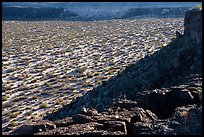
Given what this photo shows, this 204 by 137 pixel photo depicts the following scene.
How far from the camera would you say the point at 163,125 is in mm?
10414

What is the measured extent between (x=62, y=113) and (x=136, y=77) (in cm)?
408

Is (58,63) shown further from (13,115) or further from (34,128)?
(34,128)

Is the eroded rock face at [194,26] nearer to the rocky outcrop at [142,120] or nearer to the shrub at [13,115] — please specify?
the rocky outcrop at [142,120]

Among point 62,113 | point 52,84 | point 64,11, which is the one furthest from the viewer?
point 64,11

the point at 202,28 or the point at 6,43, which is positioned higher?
the point at 202,28

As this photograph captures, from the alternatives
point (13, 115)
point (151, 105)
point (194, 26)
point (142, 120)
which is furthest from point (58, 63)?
point (142, 120)

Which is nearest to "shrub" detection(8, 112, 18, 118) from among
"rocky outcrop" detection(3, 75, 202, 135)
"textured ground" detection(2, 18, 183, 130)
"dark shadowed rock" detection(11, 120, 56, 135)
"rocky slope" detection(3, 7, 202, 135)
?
"textured ground" detection(2, 18, 183, 130)

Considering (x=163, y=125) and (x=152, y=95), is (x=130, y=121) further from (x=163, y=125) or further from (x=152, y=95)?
(x=152, y=95)

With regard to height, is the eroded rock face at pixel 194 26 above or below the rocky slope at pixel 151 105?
above

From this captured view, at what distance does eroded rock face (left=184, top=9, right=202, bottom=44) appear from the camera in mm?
19297

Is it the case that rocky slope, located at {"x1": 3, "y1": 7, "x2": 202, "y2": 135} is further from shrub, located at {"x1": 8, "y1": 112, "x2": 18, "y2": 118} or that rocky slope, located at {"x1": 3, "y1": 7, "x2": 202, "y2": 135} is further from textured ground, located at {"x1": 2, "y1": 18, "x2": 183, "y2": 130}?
textured ground, located at {"x1": 2, "y1": 18, "x2": 183, "y2": 130}

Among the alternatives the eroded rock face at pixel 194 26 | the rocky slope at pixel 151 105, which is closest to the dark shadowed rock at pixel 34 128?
the rocky slope at pixel 151 105

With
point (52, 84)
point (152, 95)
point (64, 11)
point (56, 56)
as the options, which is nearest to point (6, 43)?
point (56, 56)

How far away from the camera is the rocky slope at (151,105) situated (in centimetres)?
1045
